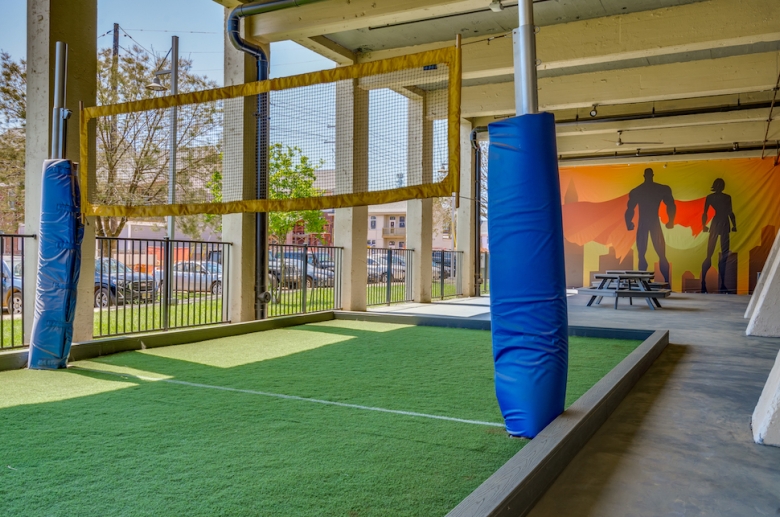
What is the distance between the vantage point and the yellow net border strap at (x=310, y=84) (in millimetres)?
4934

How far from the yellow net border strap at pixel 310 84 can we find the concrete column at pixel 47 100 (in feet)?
1.14

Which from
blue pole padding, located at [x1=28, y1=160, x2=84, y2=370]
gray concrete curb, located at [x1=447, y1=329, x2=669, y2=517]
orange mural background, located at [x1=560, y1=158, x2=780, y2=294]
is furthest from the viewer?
orange mural background, located at [x1=560, y1=158, x2=780, y2=294]

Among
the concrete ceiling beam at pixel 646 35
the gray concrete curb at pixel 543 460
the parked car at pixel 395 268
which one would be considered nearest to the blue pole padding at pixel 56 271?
the gray concrete curb at pixel 543 460

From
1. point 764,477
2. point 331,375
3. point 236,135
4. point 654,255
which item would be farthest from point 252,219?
point 654,255

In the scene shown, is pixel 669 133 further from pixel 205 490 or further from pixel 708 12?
pixel 205 490

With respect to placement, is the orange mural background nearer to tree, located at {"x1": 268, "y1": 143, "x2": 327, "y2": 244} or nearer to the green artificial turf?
tree, located at {"x1": 268, "y1": 143, "x2": 327, "y2": 244}

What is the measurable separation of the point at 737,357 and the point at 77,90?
718cm

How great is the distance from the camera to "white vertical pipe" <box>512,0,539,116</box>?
3066 millimetres

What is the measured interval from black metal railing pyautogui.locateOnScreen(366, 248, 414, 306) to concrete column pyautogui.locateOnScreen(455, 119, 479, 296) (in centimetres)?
233

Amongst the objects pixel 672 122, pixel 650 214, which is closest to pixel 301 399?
pixel 672 122

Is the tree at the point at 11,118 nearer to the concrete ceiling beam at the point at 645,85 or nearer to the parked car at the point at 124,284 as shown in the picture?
the parked car at the point at 124,284

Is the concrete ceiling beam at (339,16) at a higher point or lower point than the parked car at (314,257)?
higher

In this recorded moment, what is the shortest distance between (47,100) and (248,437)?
14.6 feet

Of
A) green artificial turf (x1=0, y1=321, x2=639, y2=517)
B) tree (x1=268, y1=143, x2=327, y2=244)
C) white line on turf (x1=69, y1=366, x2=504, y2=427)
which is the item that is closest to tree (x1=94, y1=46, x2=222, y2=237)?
tree (x1=268, y1=143, x2=327, y2=244)
